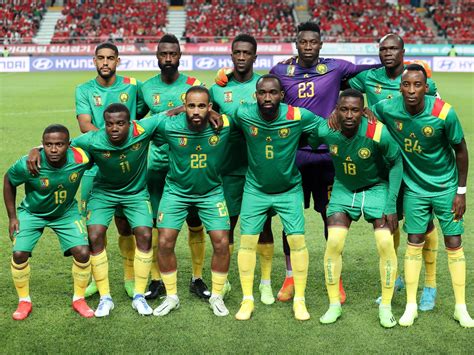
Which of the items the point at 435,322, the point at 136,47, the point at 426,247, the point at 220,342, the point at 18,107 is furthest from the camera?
the point at 136,47

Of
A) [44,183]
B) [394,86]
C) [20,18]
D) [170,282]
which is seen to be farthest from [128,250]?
[20,18]

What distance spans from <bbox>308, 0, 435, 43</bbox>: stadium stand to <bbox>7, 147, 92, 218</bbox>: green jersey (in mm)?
33911

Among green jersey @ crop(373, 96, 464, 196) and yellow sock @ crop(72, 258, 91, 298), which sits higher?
green jersey @ crop(373, 96, 464, 196)

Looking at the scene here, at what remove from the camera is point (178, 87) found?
680 cm

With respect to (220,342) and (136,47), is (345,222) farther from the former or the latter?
(136,47)

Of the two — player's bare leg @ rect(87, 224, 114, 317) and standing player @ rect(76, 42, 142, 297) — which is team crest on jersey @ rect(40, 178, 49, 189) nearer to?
player's bare leg @ rect(87, 224, 114, 317)

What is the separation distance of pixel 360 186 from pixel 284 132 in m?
0.80

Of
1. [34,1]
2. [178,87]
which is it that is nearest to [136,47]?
[34,1]

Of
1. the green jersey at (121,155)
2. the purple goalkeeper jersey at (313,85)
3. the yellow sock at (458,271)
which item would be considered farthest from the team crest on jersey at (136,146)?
the yellow sock at (458,271)

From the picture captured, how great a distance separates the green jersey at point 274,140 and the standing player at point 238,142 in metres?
0.35

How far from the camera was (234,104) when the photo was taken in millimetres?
6516

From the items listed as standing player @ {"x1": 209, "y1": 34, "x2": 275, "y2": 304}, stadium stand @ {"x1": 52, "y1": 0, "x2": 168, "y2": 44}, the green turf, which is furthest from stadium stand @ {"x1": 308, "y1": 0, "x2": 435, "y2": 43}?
standing player @ {"x1": 209, "y1": 34, "x2": 275, "y2": 304}

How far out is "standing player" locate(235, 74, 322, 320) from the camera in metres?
6.03

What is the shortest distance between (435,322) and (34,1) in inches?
1732
